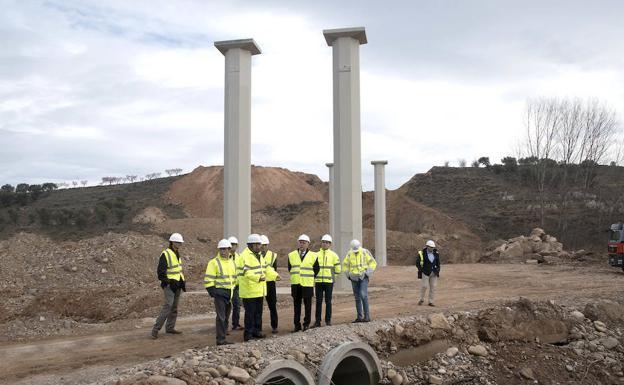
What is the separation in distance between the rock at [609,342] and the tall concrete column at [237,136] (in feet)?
30.2

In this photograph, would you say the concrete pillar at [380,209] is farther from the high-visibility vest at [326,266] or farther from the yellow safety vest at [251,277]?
the yellow safety vest at [251,277]

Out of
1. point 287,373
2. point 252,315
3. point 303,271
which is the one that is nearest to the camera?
point 287,373

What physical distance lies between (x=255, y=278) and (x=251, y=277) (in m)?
0.07

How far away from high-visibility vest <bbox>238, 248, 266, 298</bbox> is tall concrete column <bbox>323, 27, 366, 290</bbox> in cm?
666

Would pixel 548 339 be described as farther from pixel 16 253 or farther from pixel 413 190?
pixel 413 190

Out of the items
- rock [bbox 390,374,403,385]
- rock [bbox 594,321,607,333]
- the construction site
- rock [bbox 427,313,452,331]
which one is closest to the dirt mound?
the construction site

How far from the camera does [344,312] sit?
12.5 meters

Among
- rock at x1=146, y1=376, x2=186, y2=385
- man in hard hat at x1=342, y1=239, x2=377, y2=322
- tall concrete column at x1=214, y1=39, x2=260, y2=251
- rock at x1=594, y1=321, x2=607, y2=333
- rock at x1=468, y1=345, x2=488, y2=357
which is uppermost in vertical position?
tall concrete column at x1=214, y1=39, x2=260, y2=251

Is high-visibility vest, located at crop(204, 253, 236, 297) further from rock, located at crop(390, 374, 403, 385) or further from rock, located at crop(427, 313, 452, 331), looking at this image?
rock, located at crop(427, 313, 452, 331)

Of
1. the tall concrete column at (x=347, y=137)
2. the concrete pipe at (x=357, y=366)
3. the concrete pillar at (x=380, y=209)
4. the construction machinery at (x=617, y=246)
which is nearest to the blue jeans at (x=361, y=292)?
the concrete pipe at (x=357, y=366)

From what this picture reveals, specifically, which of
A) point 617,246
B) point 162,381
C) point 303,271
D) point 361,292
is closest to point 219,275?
point 303,271

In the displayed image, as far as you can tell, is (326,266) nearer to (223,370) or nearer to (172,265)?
(172,265)

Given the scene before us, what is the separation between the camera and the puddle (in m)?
10.1

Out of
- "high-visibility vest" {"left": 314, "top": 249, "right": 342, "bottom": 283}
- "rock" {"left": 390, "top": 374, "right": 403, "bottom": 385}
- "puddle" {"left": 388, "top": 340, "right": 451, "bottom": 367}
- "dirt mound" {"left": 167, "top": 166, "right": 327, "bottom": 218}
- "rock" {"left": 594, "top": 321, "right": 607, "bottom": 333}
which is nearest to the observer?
"rock" {"left": 390, "top": 374, "right": 403, "bottom": 385}
